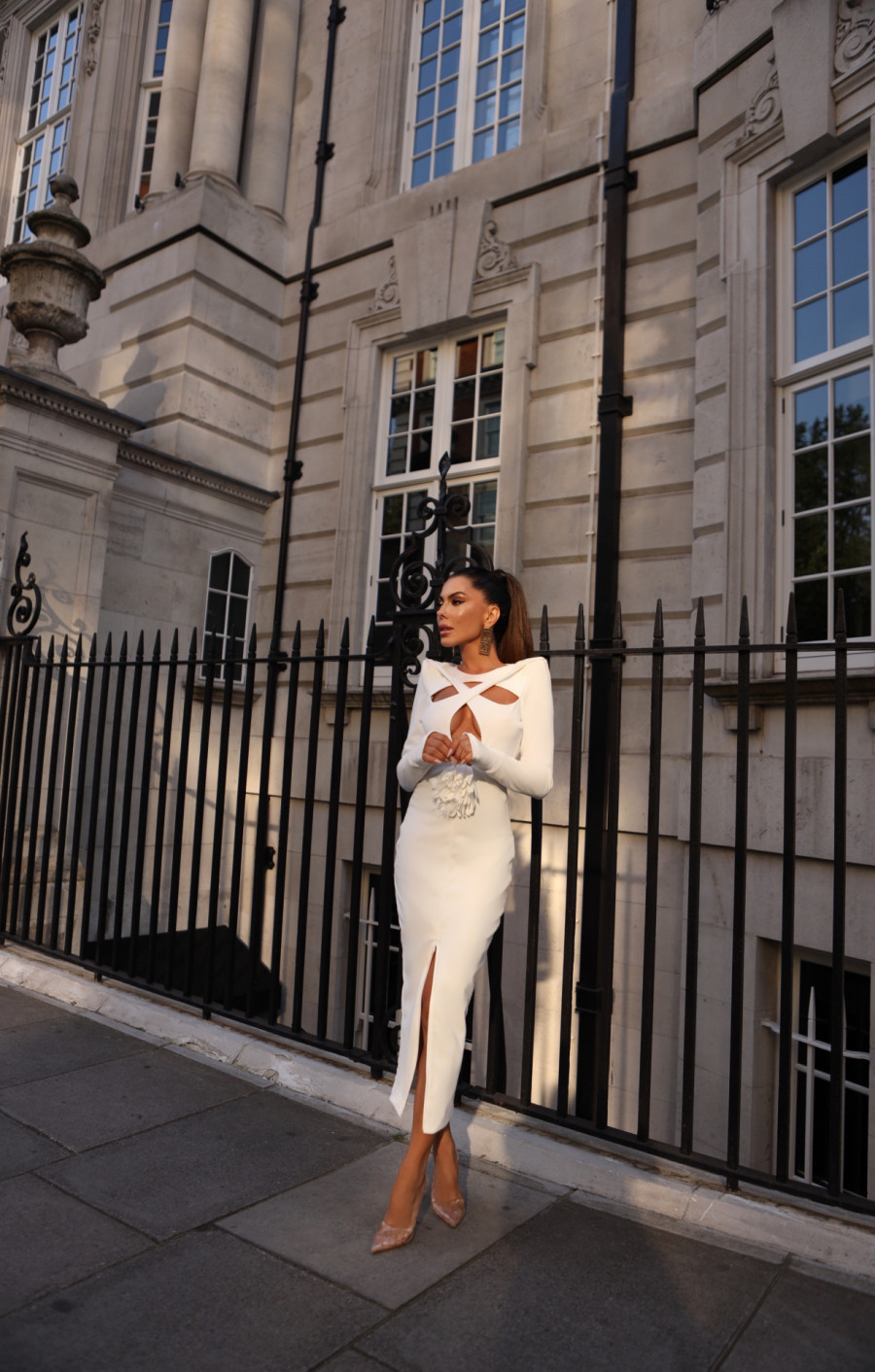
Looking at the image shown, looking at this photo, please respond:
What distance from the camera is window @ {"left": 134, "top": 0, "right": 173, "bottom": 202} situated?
12133mm

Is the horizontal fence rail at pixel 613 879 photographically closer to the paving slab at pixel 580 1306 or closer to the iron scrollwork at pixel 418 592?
the iron scrollwork at pixel 418 592

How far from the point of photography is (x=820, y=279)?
6434 mm

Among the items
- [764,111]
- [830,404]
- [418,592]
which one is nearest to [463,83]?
[764,111]

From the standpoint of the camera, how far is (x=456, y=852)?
268 cm

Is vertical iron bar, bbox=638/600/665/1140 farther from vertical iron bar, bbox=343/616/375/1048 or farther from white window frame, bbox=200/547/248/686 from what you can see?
white window frame, bbox=200/547/248/686

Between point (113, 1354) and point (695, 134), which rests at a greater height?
point (695, 134)

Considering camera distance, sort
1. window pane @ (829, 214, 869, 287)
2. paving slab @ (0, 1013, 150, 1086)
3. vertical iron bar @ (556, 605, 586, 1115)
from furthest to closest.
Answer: window pane @ (829, 214, 869, 287) < paving slab @ (0, 1013, 150, 1086) < vertical iron bar @ (556, 605, 586, 1115)

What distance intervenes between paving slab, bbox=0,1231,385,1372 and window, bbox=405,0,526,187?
10.6 metres

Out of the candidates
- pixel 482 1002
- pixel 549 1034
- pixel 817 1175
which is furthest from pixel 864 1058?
pixel 482 1002

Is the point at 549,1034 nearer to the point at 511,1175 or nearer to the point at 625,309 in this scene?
the point at 511,1175

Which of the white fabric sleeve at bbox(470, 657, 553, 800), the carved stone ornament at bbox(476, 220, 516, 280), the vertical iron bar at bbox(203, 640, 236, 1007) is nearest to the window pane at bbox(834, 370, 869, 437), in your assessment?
the carved stone ornament at bbox(476, 220, 516, 280)

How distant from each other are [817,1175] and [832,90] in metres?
7.43

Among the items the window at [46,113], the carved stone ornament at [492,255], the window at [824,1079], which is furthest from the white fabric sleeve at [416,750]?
the window at [46,113]

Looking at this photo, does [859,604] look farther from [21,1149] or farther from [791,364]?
[21,1149]
